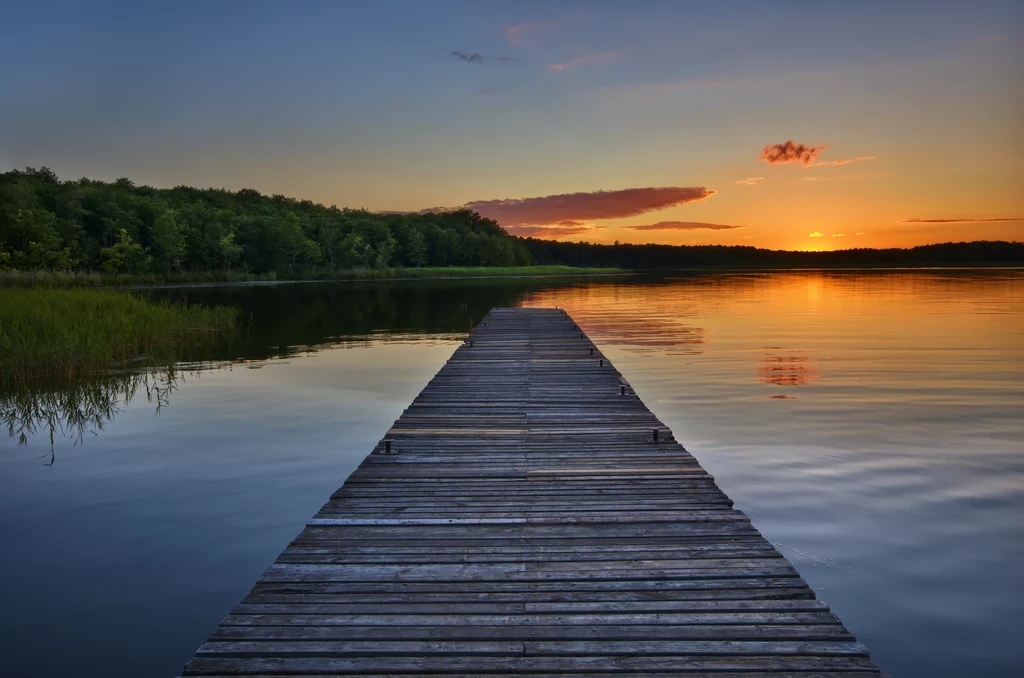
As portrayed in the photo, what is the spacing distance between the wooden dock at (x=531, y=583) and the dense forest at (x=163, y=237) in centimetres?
6220

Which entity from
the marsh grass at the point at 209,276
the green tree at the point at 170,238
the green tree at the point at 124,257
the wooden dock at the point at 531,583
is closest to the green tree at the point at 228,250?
the green tree at the point at 170,238

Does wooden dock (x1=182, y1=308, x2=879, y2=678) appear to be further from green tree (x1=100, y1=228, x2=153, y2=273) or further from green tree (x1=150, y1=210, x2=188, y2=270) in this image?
green tree (x1=150, y1=210, x2=188, y2=270)

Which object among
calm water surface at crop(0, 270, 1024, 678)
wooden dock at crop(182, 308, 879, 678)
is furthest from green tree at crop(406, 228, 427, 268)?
wooden dock at crop(182, 308, 879, 678)

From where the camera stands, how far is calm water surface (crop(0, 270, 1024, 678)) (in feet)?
16.3

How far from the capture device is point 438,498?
5.86 meters

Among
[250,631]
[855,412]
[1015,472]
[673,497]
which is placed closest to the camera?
[250,631]

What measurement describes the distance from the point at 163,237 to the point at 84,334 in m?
60.7

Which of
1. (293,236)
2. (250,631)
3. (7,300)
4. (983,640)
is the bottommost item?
(983,640)

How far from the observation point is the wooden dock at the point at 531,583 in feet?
11.3

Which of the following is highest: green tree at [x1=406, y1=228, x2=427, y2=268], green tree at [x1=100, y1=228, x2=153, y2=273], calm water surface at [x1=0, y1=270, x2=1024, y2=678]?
green tree at [x1=406, y1=228, x2=427, y2=268]

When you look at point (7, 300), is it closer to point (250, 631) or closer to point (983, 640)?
point (250, 631)

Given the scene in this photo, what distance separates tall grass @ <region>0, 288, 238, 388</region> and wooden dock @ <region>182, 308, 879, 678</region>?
10492 millimetres

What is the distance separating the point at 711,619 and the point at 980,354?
62.0 feet

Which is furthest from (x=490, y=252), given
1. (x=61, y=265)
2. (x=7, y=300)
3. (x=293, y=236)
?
(x=7, y=300)
